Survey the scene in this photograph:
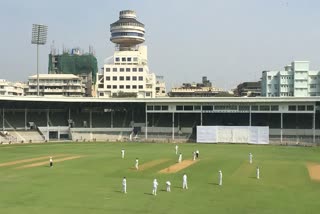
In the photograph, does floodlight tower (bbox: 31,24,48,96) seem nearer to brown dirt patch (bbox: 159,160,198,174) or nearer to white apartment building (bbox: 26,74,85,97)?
white apartment building (bbox: 26,74,85,97)

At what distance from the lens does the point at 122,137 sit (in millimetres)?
101250

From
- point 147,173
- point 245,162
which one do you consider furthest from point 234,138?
point 147,173

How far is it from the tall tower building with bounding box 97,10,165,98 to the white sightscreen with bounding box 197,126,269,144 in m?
64.6

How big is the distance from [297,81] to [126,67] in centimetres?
5771

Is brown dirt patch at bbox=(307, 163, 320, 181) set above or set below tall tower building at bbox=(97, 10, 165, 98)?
below

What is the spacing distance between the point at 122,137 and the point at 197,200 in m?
72.3

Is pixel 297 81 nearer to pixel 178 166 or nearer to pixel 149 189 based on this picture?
pixel 178 166

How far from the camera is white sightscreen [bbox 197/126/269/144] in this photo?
294ft

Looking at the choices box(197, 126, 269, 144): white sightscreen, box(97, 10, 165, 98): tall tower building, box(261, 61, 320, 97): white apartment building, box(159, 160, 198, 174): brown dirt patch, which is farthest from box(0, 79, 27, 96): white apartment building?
box(159, 160, 198, 174): brown dirt patch

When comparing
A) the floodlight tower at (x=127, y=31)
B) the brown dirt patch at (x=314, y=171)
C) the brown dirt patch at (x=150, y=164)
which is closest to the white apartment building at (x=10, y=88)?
the floodlight tower at (x=127, y=31)

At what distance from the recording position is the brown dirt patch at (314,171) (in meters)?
41.7

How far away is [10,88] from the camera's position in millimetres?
168250

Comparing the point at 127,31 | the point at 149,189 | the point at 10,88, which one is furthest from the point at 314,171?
the point at 10,88

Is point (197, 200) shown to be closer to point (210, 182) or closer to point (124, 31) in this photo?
point (210, 182)
